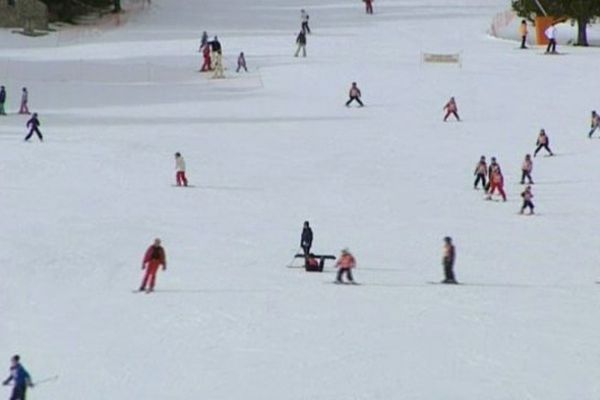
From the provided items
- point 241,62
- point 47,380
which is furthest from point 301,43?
point 47,380

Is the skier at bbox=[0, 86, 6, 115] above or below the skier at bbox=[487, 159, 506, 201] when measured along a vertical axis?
above

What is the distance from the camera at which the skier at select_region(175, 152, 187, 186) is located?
3862cm

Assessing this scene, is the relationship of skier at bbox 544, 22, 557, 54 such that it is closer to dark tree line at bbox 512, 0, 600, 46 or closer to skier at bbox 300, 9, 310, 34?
dark tree line at bbox 512, 0, 600, 46

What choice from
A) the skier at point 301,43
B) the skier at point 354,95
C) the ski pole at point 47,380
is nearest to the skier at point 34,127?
the skier at point 354,95

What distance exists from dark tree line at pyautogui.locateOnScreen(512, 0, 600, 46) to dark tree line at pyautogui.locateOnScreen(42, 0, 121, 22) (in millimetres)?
20683

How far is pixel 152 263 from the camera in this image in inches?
1092

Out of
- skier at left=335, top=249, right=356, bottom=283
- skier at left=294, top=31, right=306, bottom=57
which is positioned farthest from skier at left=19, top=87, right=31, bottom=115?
skier at left=335, top=249, right=356, bottom=283

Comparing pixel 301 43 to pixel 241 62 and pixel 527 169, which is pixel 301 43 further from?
pixel 527 169

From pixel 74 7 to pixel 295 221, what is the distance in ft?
141

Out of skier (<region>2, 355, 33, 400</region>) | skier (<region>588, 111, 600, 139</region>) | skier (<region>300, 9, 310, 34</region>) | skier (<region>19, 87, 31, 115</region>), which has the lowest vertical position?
skier (<region>2, 355, 33, 400</region>)

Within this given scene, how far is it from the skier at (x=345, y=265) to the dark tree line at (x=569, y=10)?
3807 cm

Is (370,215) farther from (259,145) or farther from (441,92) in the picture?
(441,92)

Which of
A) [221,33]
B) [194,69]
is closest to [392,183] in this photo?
[194,69]

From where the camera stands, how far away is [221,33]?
229 feet
